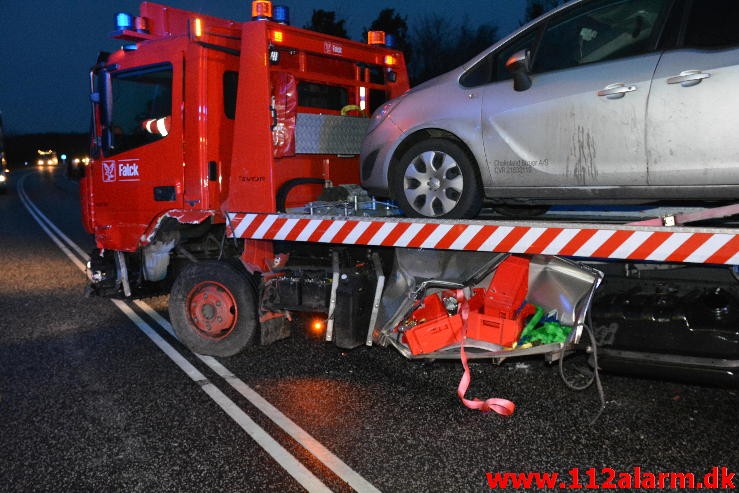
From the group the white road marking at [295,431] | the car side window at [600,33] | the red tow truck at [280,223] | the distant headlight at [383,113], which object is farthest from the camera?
the distant headlight at [383,113]

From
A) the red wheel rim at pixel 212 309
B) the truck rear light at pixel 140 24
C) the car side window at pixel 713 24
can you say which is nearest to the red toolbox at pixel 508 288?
the car side window at pixel 713 24

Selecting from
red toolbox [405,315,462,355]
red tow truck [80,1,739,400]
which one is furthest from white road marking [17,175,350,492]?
red toolbox [405,315,462,355]

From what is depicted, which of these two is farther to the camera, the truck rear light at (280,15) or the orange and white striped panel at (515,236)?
the truck rear light at (280,15)

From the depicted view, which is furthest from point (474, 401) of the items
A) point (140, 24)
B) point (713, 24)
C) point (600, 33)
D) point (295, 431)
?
point (140, 24)

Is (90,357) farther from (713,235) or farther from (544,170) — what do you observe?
(713,235)

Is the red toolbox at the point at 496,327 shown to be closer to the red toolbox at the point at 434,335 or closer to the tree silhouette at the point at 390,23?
the red toolbox at the point at 434,335

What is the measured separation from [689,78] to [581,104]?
637 mm

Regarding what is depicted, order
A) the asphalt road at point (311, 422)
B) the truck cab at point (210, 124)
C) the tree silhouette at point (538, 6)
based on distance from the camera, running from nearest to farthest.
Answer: the asphalt road at point (311, 422) → the truck cab at point (210, 124) → the tree silhouette at point (538, 6)

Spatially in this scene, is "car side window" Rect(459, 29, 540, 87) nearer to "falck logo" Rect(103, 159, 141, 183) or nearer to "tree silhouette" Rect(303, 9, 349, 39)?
"falck logo" Rect(103, 159, 141, 183)

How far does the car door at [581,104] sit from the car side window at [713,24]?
187mm

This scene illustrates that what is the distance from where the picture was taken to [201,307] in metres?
6.24

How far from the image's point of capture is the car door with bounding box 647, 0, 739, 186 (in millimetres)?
3913

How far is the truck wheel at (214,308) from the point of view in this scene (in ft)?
19.8

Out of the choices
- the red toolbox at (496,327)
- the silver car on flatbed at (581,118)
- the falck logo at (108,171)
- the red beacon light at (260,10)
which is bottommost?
the red toolbox at (496,327)
